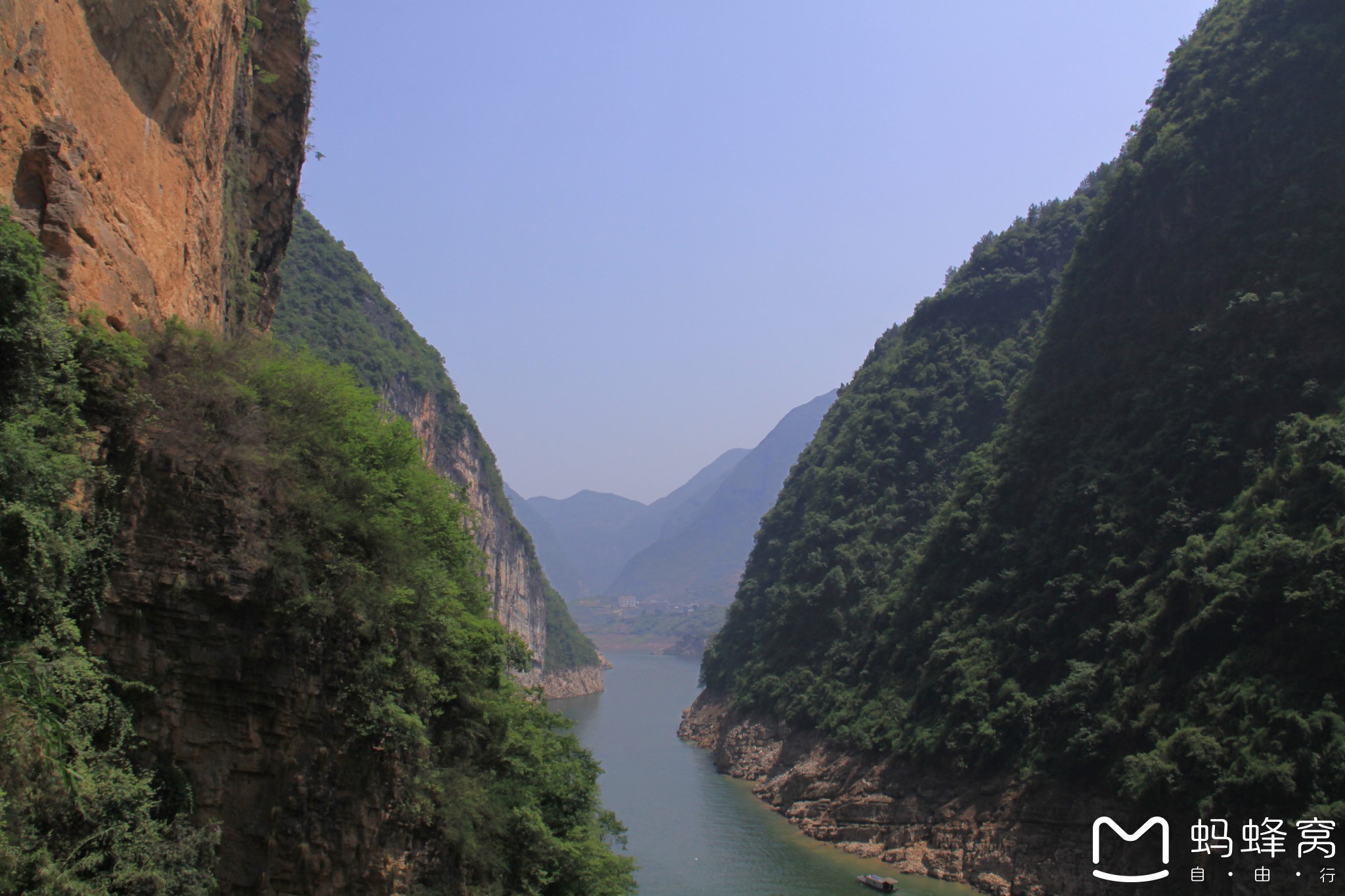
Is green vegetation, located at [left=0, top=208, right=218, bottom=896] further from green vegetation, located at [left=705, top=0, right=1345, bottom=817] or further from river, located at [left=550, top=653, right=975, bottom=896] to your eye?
green vegetation, located at [left=705, top=0, right=1345, bottom=817]

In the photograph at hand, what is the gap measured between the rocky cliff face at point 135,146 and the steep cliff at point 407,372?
144 feet

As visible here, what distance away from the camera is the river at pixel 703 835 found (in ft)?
110

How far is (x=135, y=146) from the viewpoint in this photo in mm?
15547

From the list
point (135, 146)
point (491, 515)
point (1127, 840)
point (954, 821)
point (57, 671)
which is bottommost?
point (954, 821)

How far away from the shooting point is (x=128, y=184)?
15.1m

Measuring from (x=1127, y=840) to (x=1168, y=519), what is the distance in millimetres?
12276

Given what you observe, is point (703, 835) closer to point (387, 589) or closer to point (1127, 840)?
point (1127, 840)

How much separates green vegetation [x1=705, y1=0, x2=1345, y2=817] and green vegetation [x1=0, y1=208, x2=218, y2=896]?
2728 cm

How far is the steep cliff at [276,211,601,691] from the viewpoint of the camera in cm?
7481

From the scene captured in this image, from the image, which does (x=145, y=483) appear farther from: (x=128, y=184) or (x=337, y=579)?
(x=128, y=184)

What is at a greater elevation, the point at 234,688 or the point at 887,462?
the point at 887,462

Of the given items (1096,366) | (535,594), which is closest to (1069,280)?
(1096,366)

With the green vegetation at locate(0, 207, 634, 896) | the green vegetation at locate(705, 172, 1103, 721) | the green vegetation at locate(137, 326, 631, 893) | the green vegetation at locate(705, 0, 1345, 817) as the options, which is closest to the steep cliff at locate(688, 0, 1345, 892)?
the green vegetation at locate(705, 0, 1345, 817)

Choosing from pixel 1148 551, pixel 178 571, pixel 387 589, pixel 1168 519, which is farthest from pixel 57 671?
pixel 1168 519
